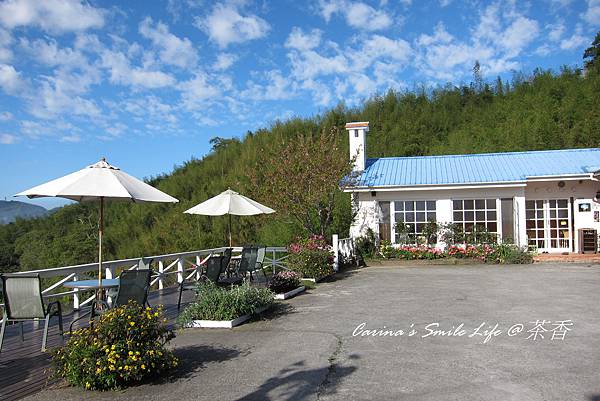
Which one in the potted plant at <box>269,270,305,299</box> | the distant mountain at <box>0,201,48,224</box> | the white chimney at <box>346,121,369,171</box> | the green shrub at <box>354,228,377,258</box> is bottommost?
the potted plant at <box>269,270,305,299</box>

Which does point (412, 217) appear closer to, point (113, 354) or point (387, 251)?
point (387, 251)

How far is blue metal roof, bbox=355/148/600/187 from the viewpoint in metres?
16.4

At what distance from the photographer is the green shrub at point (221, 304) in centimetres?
702

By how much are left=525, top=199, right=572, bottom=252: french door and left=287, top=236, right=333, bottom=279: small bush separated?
8.57 meters

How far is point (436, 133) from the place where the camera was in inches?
1184

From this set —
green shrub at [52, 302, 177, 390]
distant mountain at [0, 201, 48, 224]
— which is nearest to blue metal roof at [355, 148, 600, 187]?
green shrub at [52, 302, 177, 390]

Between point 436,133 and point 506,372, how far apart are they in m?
26.8

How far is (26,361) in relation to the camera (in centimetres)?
530

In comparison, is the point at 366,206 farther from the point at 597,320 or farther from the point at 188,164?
the point at 188,164

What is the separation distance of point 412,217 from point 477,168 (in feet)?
10.3

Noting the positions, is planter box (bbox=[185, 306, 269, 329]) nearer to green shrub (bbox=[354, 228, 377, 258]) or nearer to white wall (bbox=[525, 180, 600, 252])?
green shrub (bbox=[354, 228, 377, 258])

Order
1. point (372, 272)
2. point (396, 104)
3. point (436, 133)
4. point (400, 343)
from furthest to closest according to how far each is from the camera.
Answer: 1. point (396, 104)
2. point (436, 133)
3. point (372, 272)
4. point (400, 343)

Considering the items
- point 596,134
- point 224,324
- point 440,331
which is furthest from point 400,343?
point 596,134

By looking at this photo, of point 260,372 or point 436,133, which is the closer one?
point 260,372
